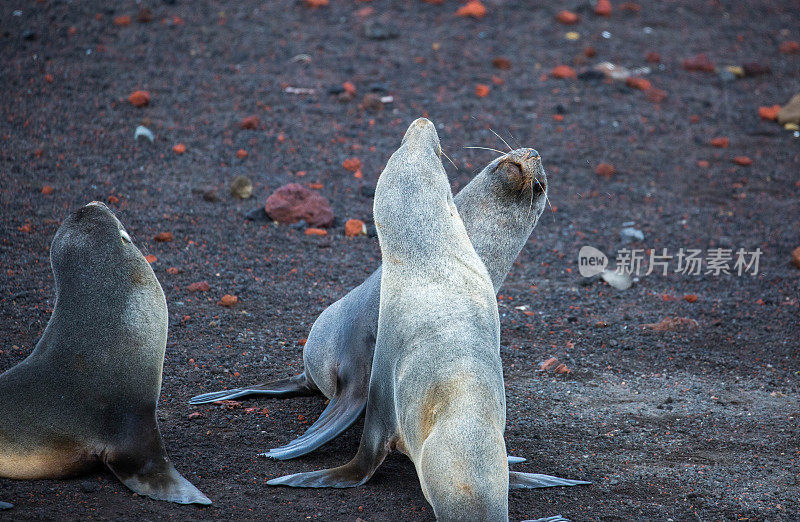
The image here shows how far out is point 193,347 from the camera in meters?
5.81

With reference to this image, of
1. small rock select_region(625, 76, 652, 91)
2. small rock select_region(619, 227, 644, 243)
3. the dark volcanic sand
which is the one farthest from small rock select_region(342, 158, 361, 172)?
small rock select_region(625, 76, 652, 91)

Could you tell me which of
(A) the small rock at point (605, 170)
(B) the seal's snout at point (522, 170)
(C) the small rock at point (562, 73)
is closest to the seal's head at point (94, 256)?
(B) the seal's snout at point (522, 170)

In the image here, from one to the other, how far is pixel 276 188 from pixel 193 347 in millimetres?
3327

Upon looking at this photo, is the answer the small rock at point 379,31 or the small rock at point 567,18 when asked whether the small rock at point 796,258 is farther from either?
the small rock at point 379,31

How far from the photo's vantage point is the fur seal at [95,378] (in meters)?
3.99

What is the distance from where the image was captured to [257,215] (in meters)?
8.21

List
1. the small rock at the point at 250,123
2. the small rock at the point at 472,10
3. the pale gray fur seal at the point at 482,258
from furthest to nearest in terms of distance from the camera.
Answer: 1. the small rock at the point at 472,10
2. the small rock at the point at 250,123
3. the pale gray fur seal at the point at 482,258

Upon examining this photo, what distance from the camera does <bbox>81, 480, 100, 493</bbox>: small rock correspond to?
3916 mm

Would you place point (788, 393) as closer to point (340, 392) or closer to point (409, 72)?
point (340, 392)

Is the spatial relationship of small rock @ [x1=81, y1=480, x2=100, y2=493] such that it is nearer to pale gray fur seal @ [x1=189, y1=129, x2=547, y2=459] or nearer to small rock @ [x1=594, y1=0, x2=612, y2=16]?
pale gray fur seal @ [x1=189, y1=129, x2=547, y2=459]

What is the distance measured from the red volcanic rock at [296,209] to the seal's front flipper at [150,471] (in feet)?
13.7

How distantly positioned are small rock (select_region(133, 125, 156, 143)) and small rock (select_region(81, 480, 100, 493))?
6143mm

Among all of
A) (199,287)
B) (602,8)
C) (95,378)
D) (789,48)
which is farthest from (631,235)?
(789,48)

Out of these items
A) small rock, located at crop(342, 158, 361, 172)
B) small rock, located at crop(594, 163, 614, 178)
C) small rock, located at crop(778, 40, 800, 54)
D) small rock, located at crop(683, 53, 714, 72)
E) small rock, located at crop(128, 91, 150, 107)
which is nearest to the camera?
small rock, located at crop(342, 158, 361, 172)
